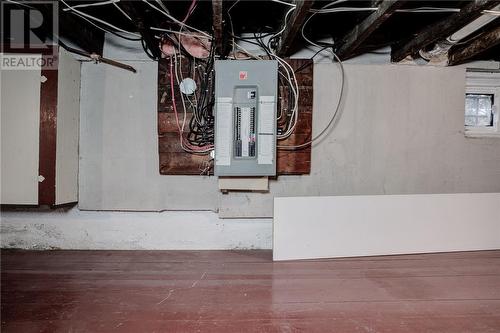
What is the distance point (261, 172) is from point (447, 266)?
1376mm

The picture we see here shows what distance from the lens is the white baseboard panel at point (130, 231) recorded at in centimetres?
203

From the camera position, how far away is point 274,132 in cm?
184

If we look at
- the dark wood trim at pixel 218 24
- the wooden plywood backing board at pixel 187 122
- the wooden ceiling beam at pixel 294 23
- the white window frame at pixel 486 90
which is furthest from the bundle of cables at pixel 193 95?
the white window frame at pixel 486 90

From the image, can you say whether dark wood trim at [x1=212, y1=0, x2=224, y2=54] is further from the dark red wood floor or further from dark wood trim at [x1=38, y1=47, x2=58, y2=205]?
the dark red wood floor

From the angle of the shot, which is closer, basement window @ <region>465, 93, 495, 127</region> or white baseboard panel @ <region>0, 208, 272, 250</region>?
white baseboard panel @ <region>0, 208, 272, 250</region>

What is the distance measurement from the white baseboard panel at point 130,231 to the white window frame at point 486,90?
1.88 metres

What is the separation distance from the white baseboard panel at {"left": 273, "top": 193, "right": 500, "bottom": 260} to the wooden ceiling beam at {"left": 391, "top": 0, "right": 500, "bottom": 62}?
1.03m

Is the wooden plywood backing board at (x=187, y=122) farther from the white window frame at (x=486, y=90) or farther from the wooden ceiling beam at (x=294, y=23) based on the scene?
the white window frame at (x=486, y=90)

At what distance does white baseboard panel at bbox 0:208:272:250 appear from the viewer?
2031mm

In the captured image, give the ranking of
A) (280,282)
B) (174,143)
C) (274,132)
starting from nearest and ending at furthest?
(280,282) → (274,132) → (174,143)

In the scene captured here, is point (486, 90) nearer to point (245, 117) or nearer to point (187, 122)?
point (245, 117)

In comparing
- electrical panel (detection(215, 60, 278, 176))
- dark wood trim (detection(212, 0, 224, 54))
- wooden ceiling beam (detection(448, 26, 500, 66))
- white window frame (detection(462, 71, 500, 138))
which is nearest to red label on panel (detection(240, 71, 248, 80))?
electrical panel (detection(215, 60, 278, 176))

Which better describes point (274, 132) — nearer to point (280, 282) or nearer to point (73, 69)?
point (280, 282)

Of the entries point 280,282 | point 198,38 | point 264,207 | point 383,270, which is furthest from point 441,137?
point 198,38
